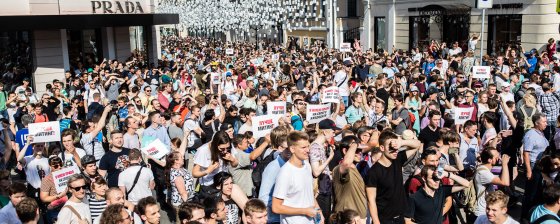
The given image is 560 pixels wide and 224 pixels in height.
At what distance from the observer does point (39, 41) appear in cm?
2183

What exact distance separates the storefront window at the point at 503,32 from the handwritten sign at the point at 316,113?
16.4 metres

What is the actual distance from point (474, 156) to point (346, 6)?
115 feet

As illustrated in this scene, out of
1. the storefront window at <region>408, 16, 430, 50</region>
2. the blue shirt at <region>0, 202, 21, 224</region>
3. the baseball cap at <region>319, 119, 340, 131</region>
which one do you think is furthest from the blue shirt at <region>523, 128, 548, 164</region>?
the storefront window at <region>408, 16, 430, 50</region>

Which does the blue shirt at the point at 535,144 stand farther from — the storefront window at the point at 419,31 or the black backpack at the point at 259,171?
the storefront window at the point at 419,31

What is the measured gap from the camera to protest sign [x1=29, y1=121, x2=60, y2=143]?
8461 millimetres

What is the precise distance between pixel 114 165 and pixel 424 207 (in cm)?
397

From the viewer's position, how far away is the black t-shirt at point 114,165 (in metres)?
7.59

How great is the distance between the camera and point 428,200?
6074 mm

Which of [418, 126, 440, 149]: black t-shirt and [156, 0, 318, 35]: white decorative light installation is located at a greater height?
[156, 0, 318, 35]: white decorative light installation

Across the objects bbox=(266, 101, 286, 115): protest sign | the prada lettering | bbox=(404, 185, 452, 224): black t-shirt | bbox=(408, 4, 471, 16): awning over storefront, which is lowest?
bbox=(404, 185, 452, 224): black t-shirt

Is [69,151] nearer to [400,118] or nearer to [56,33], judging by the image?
[400,118]

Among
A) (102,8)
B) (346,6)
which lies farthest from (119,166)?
(346,6)

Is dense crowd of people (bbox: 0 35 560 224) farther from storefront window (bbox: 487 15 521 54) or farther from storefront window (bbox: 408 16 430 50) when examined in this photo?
storefront window (bbox: 408 16 430 50)

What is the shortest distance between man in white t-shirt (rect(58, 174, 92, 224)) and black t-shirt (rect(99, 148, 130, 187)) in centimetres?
146
